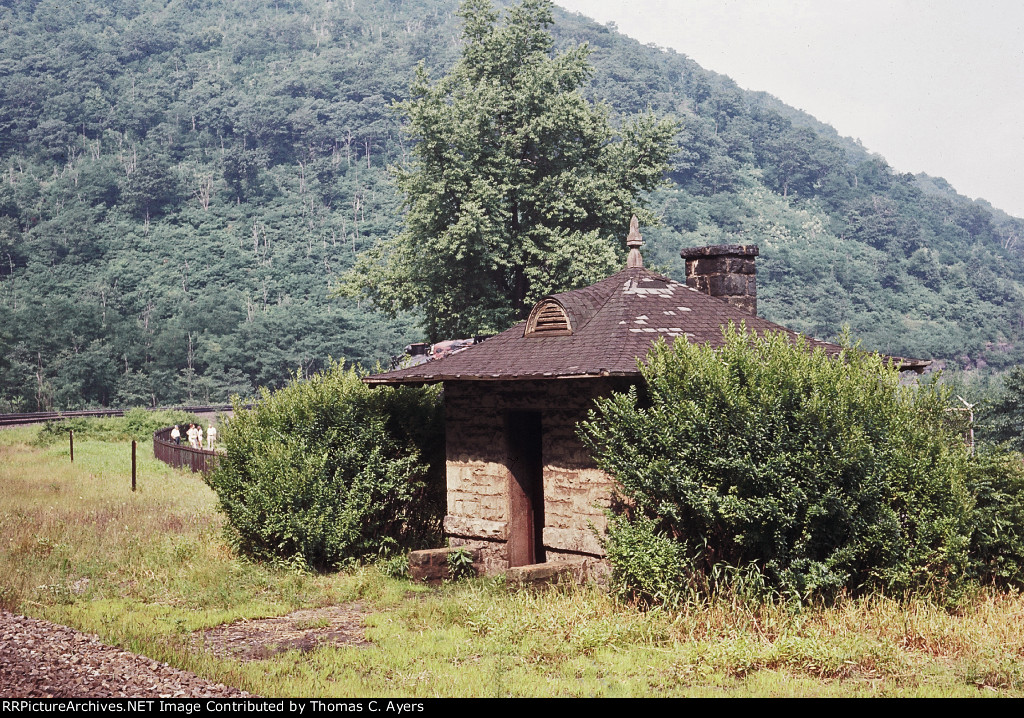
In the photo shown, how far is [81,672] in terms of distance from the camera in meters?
8.15

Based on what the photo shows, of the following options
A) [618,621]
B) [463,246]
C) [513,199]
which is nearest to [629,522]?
[618,621]

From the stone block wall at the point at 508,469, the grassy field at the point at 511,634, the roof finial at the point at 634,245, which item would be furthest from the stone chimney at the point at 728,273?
the grassy field at the point at 511,634

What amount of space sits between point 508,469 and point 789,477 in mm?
4342

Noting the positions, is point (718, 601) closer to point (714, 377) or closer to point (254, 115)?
point (714, 377)

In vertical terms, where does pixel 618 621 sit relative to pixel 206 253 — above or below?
below

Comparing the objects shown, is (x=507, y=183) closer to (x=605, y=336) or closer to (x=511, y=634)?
(x=605, y=336)

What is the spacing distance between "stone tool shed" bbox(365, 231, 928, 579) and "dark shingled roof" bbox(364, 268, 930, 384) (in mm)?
21

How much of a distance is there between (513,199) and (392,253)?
4577 mm

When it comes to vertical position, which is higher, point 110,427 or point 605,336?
point 605,336

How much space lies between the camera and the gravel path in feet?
24.7

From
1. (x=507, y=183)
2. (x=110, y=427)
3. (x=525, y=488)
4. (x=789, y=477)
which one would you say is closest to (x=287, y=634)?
(x=525, y=488)

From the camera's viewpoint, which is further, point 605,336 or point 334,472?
point 334,472

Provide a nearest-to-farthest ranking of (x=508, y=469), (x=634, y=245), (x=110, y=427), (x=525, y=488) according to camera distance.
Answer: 1. (x=508, y=469)
2. (x=525, y=488)
3. (x=634, y=245)
4. (x=110, y=427)
